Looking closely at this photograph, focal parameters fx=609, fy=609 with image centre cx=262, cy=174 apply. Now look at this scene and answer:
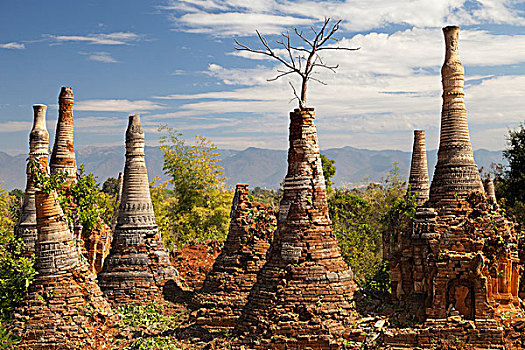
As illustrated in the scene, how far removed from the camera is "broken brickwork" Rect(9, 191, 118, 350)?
1467cm

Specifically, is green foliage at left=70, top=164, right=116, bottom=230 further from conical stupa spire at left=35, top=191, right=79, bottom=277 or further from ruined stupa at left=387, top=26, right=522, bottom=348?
ruined stupa at left=387, top=26, right=522, bottom=348

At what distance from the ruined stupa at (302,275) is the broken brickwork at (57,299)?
389 centimetres

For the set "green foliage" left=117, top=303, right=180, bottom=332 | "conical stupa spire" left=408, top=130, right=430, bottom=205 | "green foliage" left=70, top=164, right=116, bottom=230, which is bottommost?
"green foliage" left=117, top=303, right=180, bottom=332

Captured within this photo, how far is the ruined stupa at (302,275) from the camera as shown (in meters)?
14.5

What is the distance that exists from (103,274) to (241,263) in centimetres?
532

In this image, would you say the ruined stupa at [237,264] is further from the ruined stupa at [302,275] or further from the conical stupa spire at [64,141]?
the conical stupa spire at [64,141]

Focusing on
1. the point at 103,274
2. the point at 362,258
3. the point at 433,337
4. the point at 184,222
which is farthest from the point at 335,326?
the point at 184,222

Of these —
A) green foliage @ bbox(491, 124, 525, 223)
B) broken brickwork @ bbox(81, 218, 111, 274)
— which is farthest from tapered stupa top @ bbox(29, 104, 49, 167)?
green foliage @ bbox(491, 124, 525, 223)

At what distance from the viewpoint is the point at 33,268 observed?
1516 centimetres

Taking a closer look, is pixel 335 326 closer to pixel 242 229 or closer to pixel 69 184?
pixel 242 229

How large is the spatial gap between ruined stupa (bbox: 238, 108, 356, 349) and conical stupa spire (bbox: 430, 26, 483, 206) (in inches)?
168

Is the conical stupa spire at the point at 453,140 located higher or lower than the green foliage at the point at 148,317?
higher

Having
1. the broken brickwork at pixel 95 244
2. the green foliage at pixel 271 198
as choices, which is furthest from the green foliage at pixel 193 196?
the broken brickwork at pixel 95 244

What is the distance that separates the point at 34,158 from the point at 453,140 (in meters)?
12.2
